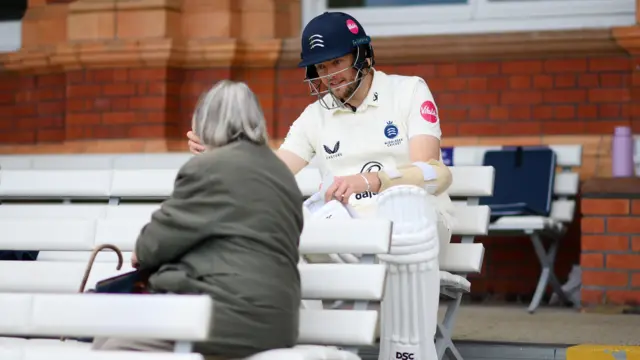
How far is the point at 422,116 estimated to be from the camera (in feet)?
15.6

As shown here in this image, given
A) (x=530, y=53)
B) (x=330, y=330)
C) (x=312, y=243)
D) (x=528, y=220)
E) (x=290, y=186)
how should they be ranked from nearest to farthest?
(x=290, y=186), (x=330, y=330), (x=312, y=243), (x=528, y=220), (x=530, y=53)

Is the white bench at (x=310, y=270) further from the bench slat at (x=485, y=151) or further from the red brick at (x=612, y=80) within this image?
the red brick at (x=612, y=80)

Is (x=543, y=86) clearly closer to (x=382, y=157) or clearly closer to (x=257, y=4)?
(x=257, y=4)

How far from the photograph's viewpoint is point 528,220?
6.96m

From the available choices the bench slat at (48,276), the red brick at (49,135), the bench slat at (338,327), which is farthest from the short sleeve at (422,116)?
the red brick at (49,135)

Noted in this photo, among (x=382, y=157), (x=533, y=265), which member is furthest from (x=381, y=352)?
(x=533, y=265)

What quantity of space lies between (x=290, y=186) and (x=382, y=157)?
117 cm

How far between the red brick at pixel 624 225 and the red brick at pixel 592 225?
0.04 metres

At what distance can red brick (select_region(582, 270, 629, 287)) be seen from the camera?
6.76m

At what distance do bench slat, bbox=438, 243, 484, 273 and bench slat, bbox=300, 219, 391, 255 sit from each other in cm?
81

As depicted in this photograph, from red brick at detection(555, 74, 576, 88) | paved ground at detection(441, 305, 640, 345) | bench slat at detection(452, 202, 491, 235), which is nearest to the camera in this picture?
bench slat at detection(452, 202, 491, 235)

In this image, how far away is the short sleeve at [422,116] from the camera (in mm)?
4750

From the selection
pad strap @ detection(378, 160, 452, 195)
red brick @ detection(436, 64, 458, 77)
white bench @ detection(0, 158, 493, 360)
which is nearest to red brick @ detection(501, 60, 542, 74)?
red brick @ detection(436, 64, 458, 77)

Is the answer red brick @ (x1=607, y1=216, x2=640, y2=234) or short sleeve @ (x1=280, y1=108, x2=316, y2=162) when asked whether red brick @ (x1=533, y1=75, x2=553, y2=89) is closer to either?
red brick @ (x1=607, y1=216, x2=640, y2=234)
